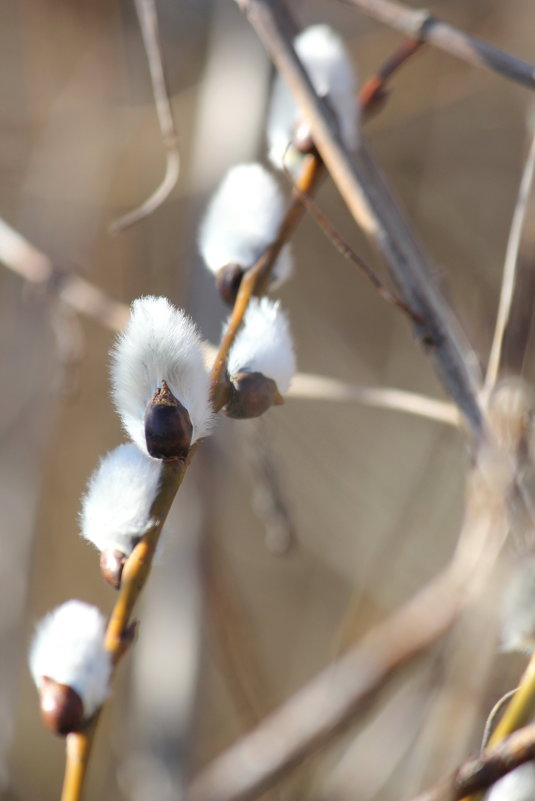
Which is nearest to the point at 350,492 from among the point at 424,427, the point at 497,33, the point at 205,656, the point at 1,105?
the point at 424,427

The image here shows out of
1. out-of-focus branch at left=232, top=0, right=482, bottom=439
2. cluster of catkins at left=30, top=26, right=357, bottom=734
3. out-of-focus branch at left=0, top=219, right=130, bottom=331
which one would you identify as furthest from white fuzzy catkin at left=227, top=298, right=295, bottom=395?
out-of-focus branch at left=0, top=219, right=130, bottom=331

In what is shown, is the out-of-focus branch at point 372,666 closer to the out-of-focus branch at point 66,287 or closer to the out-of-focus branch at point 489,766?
the out-of-focus branch at point 489,766

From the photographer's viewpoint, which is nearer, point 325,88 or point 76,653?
point 76,653

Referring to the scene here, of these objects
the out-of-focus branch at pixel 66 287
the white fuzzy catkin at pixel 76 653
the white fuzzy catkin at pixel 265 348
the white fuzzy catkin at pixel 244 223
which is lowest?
the white fuzzy catkin at pixel 76 653

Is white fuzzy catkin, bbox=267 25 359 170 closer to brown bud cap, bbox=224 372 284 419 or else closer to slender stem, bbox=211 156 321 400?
slender stem, bbox=211 156 321 400

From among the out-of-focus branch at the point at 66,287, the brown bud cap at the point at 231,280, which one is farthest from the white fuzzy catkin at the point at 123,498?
the out-of-focus branch at the point at 66,287

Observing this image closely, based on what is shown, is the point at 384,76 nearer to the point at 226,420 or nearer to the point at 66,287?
the point at 66,287

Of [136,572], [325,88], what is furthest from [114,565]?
[325,88]

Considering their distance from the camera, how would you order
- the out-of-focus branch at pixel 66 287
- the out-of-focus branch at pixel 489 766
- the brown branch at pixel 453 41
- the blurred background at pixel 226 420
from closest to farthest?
the out-of-focus branch at pixel 489 766
the brown branch at pixel 453 41
the out-of-focus branch at pixel 66 287
the blurred background at pixel 226 420
